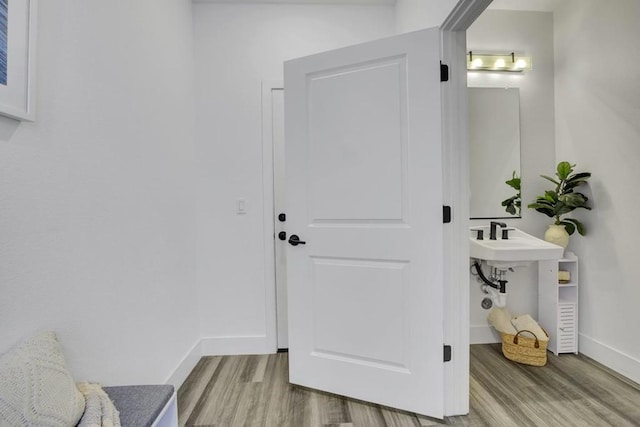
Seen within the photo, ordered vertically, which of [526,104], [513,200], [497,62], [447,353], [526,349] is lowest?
[526,349]

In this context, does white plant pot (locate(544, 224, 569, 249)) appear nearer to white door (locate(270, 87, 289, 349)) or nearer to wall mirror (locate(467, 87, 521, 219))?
wall mirror (locate(467, 87, 521, 219))

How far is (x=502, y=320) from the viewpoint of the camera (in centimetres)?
236

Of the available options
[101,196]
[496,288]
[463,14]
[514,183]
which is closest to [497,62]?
[514,183]

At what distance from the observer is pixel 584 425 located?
5.15 feet

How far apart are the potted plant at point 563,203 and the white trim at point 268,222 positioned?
6.75 feet

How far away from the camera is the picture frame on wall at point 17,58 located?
89 cm

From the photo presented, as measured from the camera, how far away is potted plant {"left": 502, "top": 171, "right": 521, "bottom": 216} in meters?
2.51

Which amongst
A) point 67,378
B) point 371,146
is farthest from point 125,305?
point 371,146

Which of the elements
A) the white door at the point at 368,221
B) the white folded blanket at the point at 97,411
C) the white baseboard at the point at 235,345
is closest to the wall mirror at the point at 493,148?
the white door at the point at 368,221

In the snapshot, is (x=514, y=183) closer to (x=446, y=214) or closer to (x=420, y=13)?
(x=446, y=214)

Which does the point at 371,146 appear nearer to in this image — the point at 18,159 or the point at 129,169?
the point at 129,169

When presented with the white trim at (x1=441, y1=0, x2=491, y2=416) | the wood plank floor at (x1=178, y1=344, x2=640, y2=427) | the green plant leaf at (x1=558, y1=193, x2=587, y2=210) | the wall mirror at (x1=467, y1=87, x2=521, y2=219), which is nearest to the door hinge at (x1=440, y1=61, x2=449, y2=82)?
the white trim at (x1=441, y1=0, x2=491, y2=416)

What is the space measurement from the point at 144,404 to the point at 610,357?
2.82 m

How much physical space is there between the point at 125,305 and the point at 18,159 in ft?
2.54
